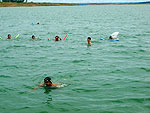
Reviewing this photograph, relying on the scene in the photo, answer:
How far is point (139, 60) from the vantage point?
16734 mm

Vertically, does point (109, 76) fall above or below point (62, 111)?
above

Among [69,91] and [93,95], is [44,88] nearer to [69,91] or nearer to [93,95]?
[69,91]

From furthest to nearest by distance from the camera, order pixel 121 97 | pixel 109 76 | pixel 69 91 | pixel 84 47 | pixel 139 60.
Result: 1. pixel 84 47
2. pixel 139 60
3. pixel 109 76
4. pixel 69 91
5. pixel 121 97

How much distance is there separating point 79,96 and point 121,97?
6.37 feet

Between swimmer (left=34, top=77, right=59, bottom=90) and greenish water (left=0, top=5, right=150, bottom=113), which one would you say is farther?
swimmer (left=34, top=77, right=59, bottom=90)

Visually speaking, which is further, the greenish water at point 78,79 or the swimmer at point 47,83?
the swimmer at point 47,83

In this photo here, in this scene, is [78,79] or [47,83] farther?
[78,79]

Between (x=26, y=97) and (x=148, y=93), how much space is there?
577 centimetres

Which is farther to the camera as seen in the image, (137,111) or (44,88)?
(44,88)

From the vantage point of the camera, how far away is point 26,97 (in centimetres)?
1098

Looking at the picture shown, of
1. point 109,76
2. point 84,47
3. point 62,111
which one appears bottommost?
point 62,111

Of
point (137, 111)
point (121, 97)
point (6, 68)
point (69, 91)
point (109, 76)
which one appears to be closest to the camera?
point (137, 111)

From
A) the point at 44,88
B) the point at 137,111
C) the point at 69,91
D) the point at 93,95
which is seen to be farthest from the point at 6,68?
the point at 137,111

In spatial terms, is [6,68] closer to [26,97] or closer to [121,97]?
[26,97]
